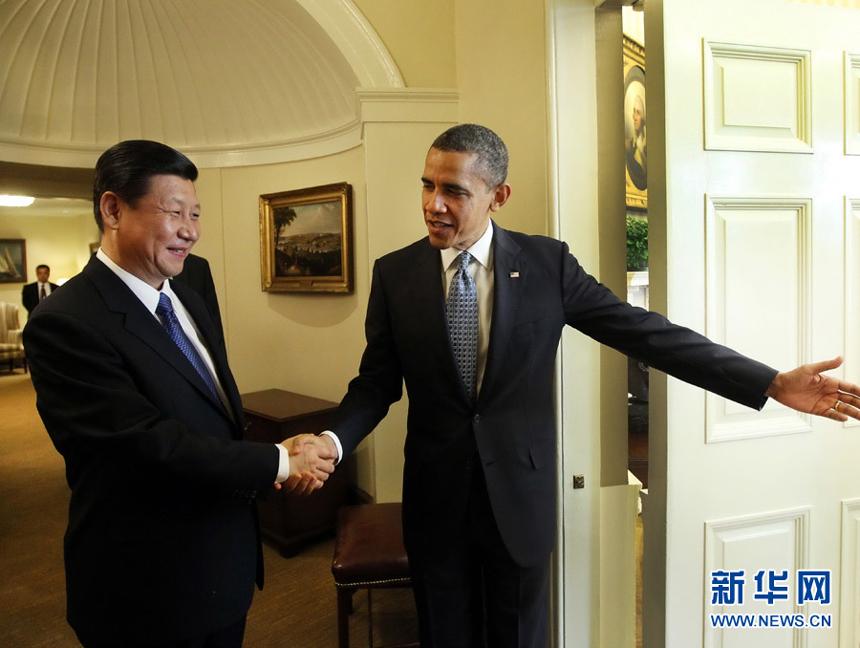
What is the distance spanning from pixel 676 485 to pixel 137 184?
1.61 metres

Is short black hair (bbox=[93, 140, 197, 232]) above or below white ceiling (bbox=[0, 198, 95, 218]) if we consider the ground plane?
below

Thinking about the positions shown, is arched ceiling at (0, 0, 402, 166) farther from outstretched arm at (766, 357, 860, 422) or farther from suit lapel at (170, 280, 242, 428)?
outstretched arm at (766, 357, 860, 422)

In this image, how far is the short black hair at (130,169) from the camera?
4.50 ft

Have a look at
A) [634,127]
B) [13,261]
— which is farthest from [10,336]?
[634,127]

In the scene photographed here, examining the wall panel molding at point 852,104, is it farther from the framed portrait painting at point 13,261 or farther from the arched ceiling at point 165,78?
the framed portrait painting at point 13,261

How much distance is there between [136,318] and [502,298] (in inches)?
34.8

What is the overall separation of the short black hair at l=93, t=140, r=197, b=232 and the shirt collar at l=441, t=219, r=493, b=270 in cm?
71

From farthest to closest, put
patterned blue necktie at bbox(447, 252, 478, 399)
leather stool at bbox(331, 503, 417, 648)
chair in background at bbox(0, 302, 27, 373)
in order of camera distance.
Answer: chair in background at bbox(0, 302, 27, 373) → leather stool at bbox(331, 503, 417, 648) → patterned blue necktie at bbox(447, 252, 478, 399)

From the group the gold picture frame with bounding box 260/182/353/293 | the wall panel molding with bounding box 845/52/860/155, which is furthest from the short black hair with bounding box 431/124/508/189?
the gold picture frame with bounding box 260/182/353/293

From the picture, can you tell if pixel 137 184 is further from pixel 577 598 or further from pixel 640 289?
pixel 640 289

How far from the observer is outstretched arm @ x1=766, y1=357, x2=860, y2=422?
1.47m

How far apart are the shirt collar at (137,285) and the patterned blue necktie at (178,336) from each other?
0.07ft

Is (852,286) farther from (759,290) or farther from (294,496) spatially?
(294,496)

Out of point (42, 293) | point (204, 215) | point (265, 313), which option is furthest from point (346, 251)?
point (42, 293)
